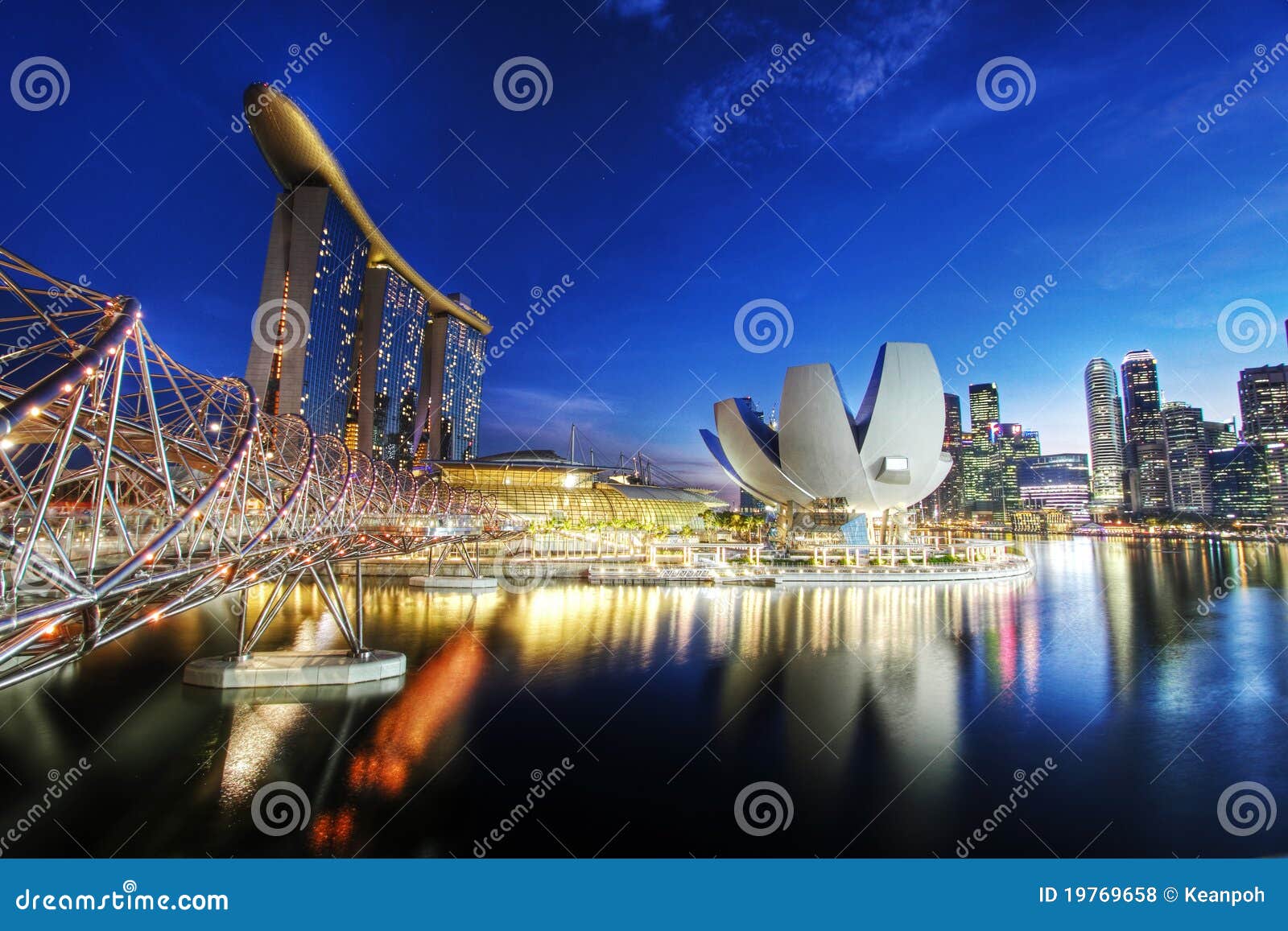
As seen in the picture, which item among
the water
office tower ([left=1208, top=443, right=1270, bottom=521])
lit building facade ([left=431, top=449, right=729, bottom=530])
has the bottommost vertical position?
the water

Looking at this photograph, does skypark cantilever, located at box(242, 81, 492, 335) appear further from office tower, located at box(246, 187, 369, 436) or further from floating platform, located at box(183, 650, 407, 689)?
floating platform, located at box(183, 650, 407, 689)

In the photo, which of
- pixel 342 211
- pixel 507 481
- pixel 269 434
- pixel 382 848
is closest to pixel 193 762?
pixel 382 848

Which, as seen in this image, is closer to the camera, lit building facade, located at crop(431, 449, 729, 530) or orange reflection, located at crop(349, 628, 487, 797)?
orange reflection, located at crop(349, 628, 487, 797)

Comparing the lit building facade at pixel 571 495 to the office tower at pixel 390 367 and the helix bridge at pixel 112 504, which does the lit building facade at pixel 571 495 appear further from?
the helix bridge at pixel 112 504

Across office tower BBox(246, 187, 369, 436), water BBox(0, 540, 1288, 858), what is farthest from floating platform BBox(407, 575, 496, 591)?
office tower BBox(246, 187, 369, 436)

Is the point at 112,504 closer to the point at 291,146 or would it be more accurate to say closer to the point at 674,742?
the point at 674,742

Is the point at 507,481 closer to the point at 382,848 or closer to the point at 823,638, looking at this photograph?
the point at 823,638
